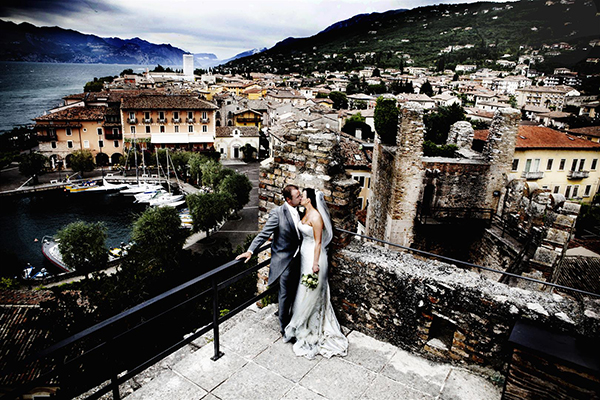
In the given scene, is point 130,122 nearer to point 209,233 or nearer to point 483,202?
point 209,233

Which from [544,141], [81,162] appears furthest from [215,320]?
[81,162]

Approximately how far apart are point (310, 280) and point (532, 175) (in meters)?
39.7

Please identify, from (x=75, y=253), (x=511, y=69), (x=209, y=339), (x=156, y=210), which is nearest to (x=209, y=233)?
(x=156, y=210)

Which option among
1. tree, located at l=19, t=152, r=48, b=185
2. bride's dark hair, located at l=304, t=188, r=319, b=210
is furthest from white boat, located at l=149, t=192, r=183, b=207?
bride's dark hair, located at l=304, t=188, r=319, b=210

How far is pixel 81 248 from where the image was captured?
25.4 m

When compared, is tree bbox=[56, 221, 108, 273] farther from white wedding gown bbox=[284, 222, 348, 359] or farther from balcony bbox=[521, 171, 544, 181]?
balcony bbox=[521, 171, 544, 181]

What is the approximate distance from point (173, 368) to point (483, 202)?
12.7m

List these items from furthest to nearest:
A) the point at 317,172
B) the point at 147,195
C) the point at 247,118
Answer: the point at 247,118 < the point at 147,195 < the point at 317,172

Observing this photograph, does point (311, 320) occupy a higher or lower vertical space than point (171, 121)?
higher

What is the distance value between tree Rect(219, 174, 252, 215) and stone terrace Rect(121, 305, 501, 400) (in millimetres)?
30345

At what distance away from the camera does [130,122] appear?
57.7m

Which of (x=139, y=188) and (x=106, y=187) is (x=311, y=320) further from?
(x=106, y=187)

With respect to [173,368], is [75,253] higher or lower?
lower

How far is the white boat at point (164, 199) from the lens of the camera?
41.0 m
